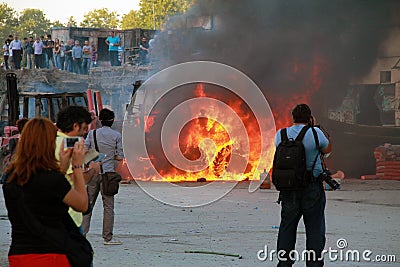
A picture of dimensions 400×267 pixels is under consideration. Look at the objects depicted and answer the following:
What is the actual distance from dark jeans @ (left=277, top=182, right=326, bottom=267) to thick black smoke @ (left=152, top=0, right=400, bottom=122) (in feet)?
53.8

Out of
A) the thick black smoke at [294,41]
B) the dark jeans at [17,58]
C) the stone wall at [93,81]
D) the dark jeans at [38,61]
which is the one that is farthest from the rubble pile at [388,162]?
the dark jeans at [17,58]

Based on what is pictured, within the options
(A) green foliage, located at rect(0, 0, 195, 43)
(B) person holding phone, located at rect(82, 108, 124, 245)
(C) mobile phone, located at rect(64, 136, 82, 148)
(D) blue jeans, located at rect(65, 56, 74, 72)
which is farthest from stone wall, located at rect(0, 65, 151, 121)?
(A) green foliage, located at rect(0, 0, 195, 43)

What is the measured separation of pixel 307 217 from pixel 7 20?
88.8m

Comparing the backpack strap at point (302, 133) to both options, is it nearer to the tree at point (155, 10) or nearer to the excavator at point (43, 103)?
the excavator at point (43, 103)

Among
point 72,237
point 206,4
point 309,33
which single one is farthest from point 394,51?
point 72,237

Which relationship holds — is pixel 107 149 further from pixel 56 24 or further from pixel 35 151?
pixel 56 24

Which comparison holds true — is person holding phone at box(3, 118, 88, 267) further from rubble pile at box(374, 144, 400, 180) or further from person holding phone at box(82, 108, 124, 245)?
rubble pile at box(374, 144, 400, 180)

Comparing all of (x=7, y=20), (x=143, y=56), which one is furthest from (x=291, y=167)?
(x=7, y=20)

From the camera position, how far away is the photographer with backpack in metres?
6.86

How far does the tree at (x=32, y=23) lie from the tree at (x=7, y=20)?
0.90 metres

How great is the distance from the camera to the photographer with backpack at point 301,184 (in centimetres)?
686

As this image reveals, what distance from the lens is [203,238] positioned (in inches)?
380

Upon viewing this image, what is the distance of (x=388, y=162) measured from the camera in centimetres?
2022

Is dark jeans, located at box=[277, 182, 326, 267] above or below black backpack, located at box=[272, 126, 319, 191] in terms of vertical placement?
below
